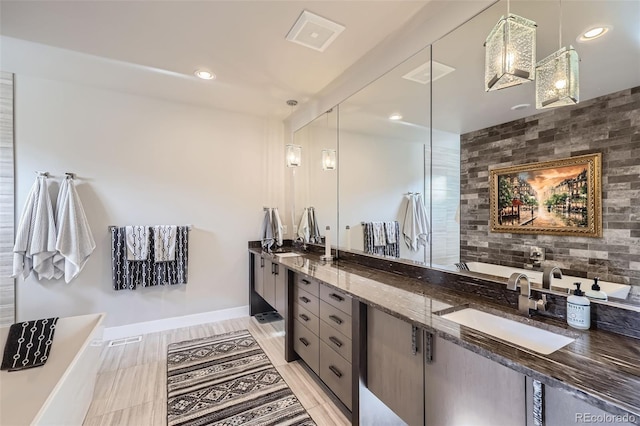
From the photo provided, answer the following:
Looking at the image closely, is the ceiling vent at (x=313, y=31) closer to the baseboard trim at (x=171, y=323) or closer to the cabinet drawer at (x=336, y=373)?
the cabinet drawer at (x=336, y=373)

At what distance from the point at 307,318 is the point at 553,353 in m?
1.62

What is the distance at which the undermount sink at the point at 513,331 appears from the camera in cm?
112

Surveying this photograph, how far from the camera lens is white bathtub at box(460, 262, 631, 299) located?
1.12 metres

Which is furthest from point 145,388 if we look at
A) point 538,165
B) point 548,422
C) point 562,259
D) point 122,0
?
point 538,165

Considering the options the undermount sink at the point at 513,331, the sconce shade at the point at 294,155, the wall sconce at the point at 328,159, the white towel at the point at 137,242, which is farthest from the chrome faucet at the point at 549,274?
the white towel at the point at 137,242

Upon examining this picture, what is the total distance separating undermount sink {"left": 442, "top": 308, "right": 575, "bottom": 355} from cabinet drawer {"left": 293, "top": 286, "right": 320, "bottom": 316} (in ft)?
3.36

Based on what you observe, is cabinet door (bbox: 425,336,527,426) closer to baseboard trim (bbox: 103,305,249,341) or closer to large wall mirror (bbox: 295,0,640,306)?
large wall mirror (bbox: 295,0,640,306)

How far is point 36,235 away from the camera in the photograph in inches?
98.6

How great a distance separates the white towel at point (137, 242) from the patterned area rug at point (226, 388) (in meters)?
1.01

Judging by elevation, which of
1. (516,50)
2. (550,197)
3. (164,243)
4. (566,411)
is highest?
(516,50)

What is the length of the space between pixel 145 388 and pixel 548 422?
2537 millimetres

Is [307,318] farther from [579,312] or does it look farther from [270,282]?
[579,312]

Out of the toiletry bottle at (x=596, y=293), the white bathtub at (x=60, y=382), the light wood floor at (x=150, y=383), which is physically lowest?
the light wood floor at (x=150, y=383)

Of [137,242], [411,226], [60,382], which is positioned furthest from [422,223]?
[137,242]
